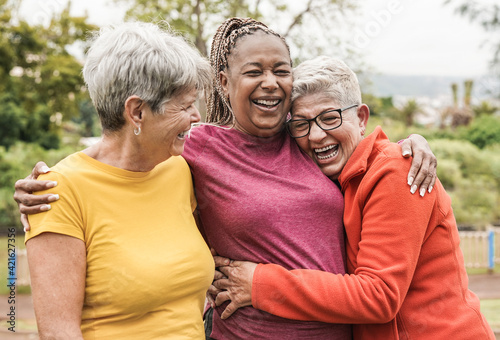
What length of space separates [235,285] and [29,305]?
9.68 meters

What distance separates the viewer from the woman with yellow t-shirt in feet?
5.17

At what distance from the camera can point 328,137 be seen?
2.15 m

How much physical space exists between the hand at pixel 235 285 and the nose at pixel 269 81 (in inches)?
29.7

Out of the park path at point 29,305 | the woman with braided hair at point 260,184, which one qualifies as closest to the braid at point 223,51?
the woman with braided hair at point 260,184

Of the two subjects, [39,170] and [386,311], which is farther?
[386,311]

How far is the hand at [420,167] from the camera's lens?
1.84 metres

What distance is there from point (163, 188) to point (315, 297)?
74cm

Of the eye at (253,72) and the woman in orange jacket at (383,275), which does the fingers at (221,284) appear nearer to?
the woman in orange jacket at (383,275)

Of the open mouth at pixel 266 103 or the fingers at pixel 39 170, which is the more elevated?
the open mouth at pixel 266 103

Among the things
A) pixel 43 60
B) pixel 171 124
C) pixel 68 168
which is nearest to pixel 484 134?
pixel 43 60

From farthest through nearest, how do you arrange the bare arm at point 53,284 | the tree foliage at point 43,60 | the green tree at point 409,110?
the green tree at point 409,110
the tree foliage at point 43,60
the bare arm at point 53,284

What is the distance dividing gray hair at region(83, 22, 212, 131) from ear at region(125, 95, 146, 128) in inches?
0.7

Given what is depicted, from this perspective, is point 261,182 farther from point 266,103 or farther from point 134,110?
point 134,110

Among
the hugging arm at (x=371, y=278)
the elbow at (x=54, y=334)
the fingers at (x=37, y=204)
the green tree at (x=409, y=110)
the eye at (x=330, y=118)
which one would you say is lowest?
the green tree at (x=409, y=110)
